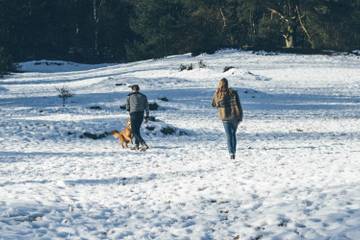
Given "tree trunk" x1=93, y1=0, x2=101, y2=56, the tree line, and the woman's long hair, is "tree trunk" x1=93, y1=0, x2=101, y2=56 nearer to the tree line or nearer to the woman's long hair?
the tree line

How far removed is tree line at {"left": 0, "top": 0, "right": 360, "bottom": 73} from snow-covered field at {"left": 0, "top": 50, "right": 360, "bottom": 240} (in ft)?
54.1

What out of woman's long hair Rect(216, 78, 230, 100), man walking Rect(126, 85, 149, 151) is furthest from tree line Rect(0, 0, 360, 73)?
woman's long hair Rect(216, 78, 230, 100)

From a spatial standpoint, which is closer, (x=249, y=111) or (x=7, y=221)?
(x=7, y=221)

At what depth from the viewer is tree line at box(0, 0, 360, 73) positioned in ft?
176

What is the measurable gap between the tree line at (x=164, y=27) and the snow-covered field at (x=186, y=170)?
16.5m

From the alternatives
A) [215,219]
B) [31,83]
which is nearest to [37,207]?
[215,219]

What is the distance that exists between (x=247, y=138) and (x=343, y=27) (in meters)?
43.0

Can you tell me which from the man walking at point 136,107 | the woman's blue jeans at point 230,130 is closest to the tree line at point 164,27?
the man walking at point 136,107

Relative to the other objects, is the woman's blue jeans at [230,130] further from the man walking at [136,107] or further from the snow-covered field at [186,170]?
the man walking at [136,107]

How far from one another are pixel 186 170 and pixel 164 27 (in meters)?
48.8

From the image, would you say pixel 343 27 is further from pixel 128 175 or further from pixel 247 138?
pixel 128 175

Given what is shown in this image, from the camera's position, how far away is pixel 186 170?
12.7 meters

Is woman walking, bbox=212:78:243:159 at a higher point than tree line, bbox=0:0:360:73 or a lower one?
lower

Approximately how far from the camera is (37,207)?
9305mm
